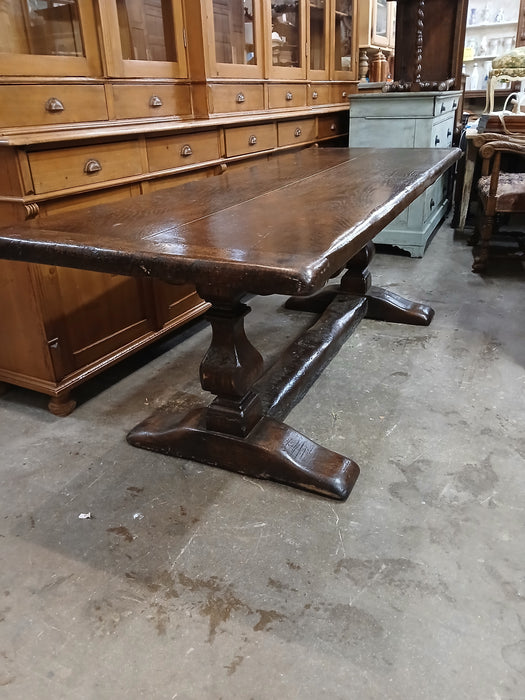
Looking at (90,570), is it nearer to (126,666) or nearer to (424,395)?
(126,666)

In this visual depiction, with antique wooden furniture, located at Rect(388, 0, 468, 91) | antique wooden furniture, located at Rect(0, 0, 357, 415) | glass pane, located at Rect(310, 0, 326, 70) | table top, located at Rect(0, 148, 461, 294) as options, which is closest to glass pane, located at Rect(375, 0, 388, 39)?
antique wooden furniture, located at Rect(388, 0, 468, 91)

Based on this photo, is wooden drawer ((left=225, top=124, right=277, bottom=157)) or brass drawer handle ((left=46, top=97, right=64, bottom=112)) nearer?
brass drawer handle ((left=46, top=97, right=64, bottom=112))

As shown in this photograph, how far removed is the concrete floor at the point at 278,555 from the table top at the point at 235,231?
0.63 m

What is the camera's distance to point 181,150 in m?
2.29

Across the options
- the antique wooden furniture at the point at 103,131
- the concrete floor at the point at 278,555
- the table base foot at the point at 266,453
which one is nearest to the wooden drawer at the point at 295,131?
the antique wooden furniture at the point at 103,131

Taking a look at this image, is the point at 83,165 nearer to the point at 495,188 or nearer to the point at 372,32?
the point at 495,188

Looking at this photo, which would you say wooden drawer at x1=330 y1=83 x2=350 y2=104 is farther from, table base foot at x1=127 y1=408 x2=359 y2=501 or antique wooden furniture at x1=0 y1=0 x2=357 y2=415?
table base foot at x1=127 y1=408 x2=359 y2=501

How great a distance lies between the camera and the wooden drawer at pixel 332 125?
144 inches

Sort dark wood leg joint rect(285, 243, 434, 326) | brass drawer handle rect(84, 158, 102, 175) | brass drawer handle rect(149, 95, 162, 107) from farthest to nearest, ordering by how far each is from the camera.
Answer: dark wood leg joint rect(285, 243, 434, 326), brass drawer handle rect(149, 95, 162, 107), brass drawer handle rect(84, 158, 102, 175)

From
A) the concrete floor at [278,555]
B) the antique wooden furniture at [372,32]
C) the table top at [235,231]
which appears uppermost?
the antique wooden furniture at [372,32]

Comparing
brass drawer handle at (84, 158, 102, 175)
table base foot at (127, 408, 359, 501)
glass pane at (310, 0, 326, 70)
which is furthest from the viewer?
glass pane at (310, 0, 326, 70)

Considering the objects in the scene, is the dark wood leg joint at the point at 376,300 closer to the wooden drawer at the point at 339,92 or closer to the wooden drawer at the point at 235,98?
the wooden drawer at the point at 235,98

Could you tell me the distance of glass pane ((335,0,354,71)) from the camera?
3.77m

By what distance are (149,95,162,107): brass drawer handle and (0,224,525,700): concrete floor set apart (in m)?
1.17
